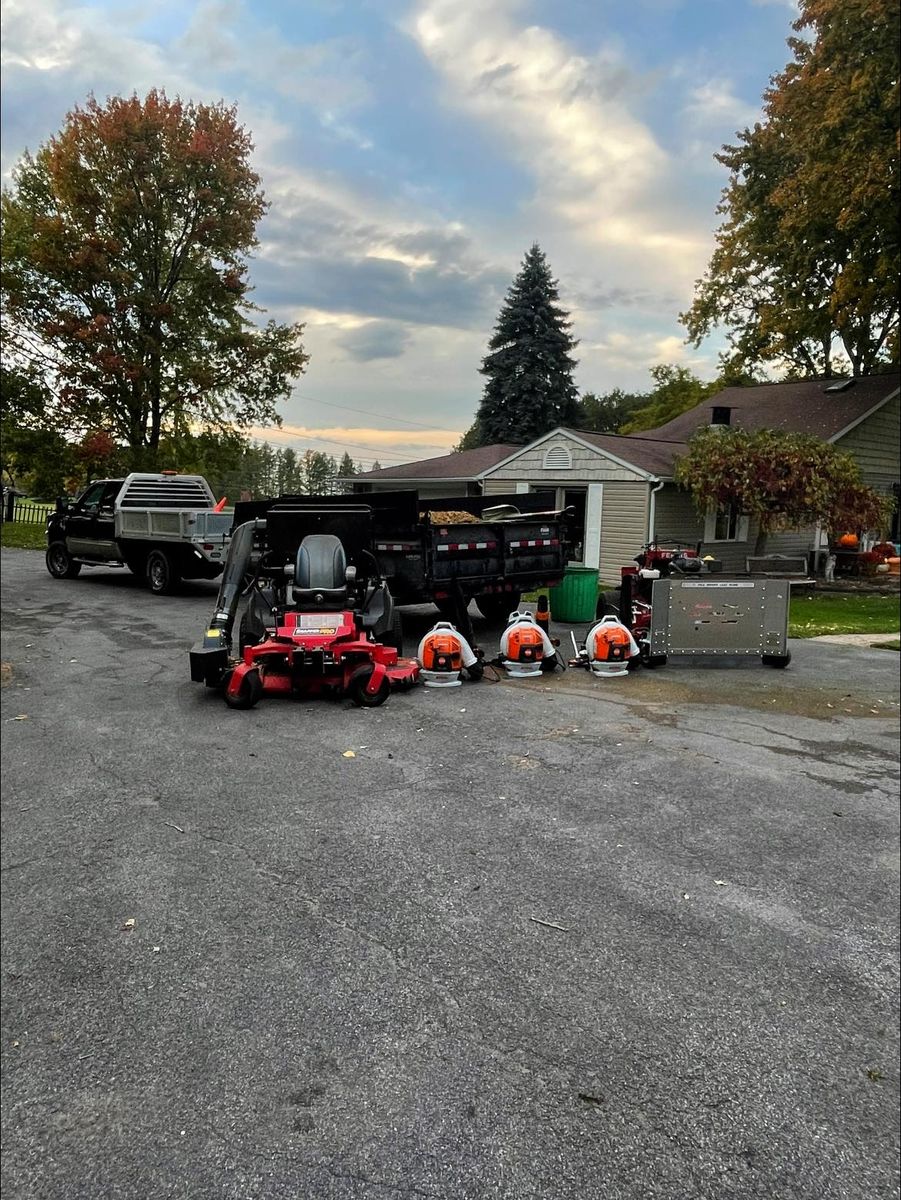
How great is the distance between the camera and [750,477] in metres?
15.7

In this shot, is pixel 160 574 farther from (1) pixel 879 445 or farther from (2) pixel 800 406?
(1) pixel 879 445

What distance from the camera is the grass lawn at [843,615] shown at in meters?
11.9

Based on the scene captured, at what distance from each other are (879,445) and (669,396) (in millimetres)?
26197

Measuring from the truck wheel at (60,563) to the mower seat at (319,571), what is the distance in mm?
10923

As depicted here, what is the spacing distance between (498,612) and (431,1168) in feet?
31.7

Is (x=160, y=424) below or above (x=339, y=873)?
above

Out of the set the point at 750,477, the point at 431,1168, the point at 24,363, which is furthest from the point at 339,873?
the point at 24,363

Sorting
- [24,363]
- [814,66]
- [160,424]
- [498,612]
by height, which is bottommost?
[498,612]

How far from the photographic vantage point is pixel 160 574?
44.8 feet

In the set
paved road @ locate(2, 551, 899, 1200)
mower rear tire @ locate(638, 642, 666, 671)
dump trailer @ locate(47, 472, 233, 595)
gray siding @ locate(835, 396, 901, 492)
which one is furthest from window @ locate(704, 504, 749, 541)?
paved road @ locate(2, 551, 899, 1200)

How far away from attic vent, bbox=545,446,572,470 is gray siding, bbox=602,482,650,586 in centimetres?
128

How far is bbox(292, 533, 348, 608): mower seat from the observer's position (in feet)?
22.3

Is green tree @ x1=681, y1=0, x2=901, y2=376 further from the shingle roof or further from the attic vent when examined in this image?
the attic vent

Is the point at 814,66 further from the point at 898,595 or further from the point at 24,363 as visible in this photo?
the point at 24,363
